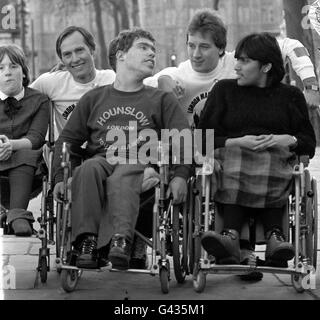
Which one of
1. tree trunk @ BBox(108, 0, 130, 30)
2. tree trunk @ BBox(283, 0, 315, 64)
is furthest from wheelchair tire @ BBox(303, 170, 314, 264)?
tree trunk @ BBox(108, 0, 130, 30)

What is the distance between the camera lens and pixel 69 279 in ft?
18.7

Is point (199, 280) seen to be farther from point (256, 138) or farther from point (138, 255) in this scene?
point (256, 138)

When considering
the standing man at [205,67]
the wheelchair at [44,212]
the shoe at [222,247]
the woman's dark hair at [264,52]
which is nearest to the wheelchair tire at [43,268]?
the wheelchair at [44,212]

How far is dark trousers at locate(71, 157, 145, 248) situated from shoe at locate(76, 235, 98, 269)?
0.04 m

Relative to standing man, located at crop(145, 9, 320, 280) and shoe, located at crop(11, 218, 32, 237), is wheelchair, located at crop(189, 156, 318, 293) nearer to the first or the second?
standing man, located at crop(145, 9, 320, 280)

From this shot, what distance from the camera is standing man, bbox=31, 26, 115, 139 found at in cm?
658

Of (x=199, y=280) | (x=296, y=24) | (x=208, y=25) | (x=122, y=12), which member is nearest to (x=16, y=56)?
(x=208, y=25)

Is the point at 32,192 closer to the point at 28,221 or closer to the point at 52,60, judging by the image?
the point at 28,221

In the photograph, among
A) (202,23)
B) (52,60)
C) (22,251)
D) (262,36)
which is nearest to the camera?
(262,36)

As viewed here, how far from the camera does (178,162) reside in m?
5.81

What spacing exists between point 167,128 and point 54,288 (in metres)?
1.12

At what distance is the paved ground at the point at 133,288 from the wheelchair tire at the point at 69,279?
34 millimetres

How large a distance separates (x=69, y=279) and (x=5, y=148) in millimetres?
1019

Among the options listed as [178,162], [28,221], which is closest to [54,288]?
[28,221]
